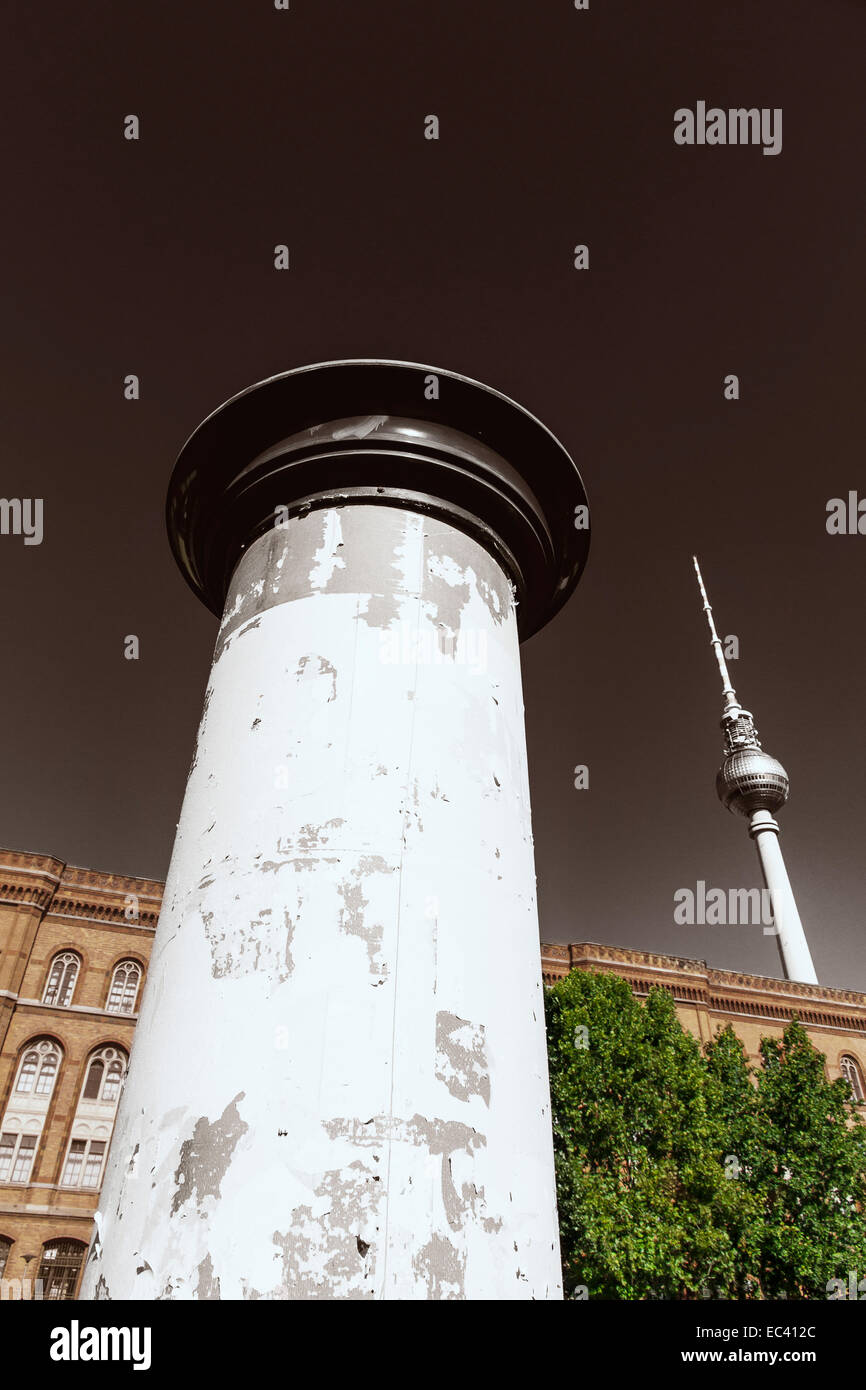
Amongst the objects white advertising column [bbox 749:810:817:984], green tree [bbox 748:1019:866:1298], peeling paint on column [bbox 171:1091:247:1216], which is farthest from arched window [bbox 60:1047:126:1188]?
white advertising column [bbox 749:810:817:984]

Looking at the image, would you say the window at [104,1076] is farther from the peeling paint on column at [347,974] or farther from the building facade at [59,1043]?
the peeling paint on column at [347,974]

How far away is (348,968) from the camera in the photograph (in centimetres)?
171

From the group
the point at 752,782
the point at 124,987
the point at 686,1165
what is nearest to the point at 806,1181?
the point at 686,1165

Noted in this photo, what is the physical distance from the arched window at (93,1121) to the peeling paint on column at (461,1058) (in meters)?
22.0

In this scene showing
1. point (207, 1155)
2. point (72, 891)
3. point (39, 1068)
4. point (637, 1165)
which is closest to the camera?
point (207, 1155)

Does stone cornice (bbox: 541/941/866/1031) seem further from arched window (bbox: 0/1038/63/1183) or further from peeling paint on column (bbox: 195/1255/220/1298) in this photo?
peeling paint on column (bbox: 195/1255/220/1298)

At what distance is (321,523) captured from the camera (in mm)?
2457

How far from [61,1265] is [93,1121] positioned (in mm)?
3093

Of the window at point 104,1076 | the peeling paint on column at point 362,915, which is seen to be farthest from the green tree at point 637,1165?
the peeling paint on column at point 362,915

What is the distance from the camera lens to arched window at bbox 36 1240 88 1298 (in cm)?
1912

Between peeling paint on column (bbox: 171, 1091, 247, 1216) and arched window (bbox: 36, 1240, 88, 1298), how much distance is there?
2276 centimetres

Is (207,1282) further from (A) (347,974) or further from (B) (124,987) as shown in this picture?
(B) (124,987)
